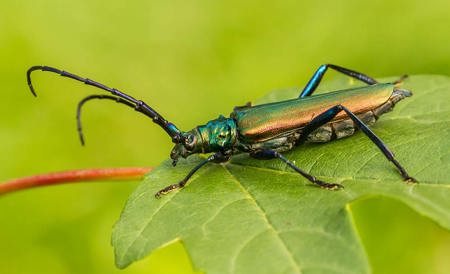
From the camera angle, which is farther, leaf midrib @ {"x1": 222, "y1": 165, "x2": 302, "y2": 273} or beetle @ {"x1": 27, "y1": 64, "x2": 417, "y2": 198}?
beetle @ {"x1": 27, "y1": 64, "x2": 417, "y2": 198}

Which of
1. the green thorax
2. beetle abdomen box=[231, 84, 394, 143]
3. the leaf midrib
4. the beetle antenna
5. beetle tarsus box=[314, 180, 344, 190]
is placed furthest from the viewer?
the green thorax

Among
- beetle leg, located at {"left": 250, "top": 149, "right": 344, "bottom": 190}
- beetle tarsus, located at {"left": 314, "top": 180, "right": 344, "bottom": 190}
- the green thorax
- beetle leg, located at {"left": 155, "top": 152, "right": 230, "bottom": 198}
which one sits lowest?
beetle tarsus, located at {"left": 314, "top": 180, "right": 344, "bottom": 190}

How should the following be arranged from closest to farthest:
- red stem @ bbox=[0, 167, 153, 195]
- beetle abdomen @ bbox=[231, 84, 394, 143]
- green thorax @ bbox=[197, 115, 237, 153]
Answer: red stem @ bbox=[0, 167, 153, 195], beetle abdomen @ bbox=[231, 84, 394, 143], green thorax @ bbox=[197, 115, 237, 153]

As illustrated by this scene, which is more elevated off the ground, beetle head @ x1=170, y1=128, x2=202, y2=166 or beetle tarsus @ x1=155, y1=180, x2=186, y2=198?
beetle head @ x1=170, y1=128, x2=202, y2=166

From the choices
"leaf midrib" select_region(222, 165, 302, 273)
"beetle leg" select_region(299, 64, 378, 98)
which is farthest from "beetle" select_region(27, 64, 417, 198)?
"leaf midrib" select_region(222, 165, 302, 273)

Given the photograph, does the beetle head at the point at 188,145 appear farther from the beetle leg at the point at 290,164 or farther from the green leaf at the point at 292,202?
the beetle leg at the point at 290,164

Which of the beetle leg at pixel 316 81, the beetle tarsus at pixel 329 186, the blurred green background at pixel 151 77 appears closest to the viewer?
the beetle tarsus at pixel 329 186

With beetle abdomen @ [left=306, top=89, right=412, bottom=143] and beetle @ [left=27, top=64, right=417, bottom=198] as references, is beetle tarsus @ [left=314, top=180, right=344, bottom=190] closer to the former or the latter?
beetle @ [left=27, top=64, right=417, bottom=198]

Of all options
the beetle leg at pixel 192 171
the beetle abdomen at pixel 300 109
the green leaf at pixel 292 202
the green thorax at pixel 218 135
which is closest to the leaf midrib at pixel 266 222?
the green leaf at pixel 292 202
